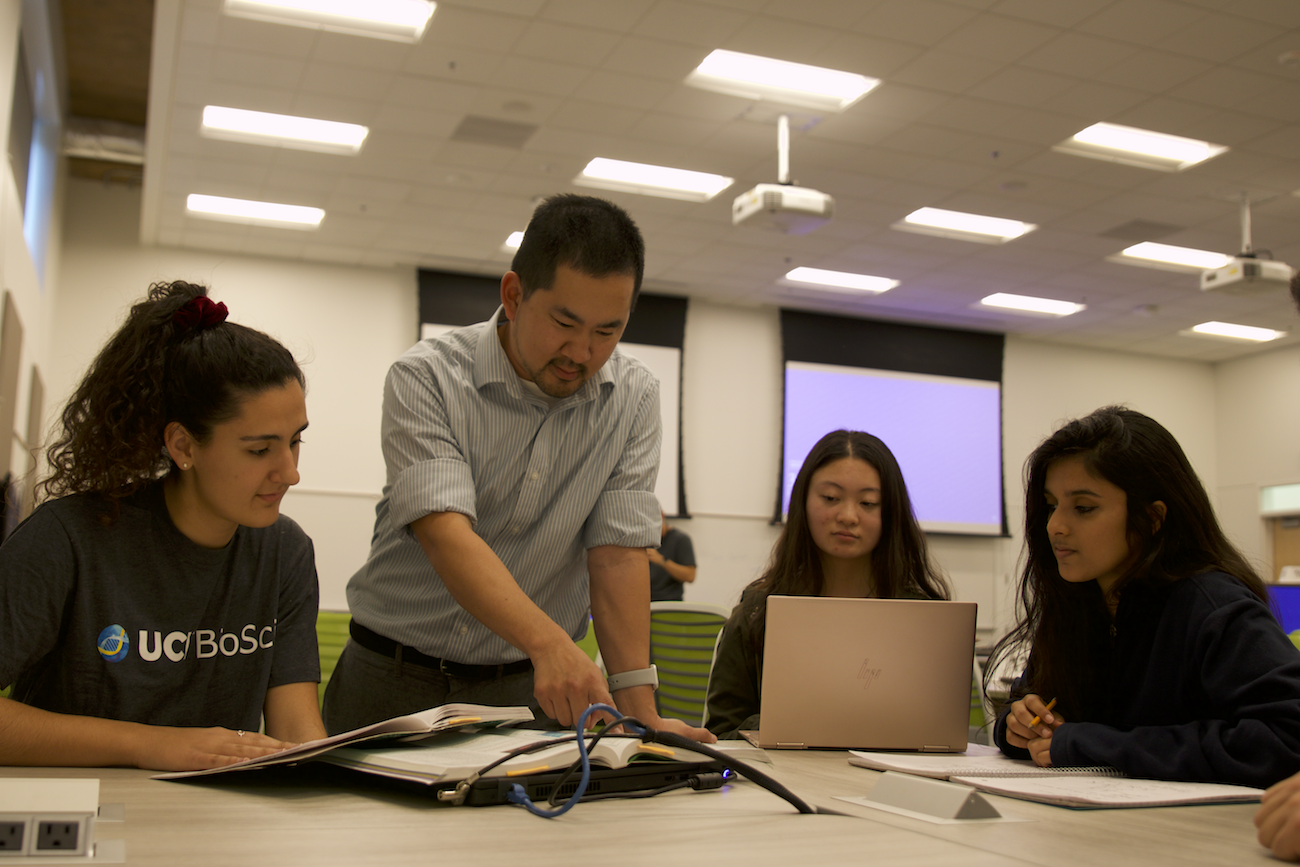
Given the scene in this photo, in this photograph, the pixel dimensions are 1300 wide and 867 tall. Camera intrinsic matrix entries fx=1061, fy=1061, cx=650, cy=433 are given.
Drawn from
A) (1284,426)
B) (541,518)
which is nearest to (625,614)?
(541,518)

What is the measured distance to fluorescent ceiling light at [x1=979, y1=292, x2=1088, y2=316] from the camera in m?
9.06

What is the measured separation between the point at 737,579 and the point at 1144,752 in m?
7.98

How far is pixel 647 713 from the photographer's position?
1.50m

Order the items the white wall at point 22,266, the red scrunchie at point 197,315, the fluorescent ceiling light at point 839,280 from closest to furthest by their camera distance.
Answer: the red scrunchie at point 197,315
the white wall at point 22,266
the fluorescent ceiling light at point 839,280

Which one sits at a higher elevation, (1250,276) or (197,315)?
(1250,276)

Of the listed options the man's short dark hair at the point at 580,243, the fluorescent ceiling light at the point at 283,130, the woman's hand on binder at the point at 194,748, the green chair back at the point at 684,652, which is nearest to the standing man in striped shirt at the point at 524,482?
the man's short dark hair at the point at 580,243

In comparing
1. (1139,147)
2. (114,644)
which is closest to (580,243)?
(114,644)

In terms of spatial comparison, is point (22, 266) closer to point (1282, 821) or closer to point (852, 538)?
point (852, 538)

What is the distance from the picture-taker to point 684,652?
135 inches

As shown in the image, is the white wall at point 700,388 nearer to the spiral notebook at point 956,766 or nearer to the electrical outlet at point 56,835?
the spiral notebook at point 956,766

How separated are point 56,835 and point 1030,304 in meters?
9.43

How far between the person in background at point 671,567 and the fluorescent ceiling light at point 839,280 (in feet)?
8.90

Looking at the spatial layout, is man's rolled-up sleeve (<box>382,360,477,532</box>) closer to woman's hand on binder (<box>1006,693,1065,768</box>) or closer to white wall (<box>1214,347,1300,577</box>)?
woman's hand on binder (<box>1006,693,1065,768</box>)

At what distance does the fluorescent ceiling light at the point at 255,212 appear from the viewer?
7176 millimetres
